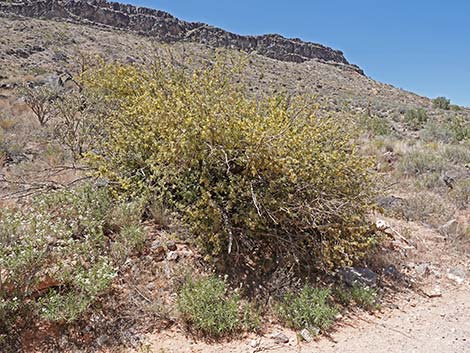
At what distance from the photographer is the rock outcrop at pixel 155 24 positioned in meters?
39.7

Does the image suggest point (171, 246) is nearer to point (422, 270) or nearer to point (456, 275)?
point (422, 270)

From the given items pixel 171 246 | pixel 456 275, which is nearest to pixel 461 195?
pixel 456 275

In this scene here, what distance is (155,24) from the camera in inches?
1869

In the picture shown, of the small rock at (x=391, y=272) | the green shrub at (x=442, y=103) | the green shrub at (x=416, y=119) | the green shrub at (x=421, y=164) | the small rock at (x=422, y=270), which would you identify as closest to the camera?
the small rock at (x=391, y=272)

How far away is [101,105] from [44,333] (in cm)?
574

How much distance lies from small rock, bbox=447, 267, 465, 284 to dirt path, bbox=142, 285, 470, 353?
887mm

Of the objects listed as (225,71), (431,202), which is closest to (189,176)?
(225,71)

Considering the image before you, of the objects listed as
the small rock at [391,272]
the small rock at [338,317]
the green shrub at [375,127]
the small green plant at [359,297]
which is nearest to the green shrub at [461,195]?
the small rock at [391,272]

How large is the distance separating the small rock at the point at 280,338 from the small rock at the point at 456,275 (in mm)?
3209

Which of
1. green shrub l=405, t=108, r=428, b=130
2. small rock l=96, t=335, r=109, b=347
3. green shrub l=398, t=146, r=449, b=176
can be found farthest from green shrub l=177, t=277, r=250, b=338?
green shrub l=405, t=108, r=428, b=130

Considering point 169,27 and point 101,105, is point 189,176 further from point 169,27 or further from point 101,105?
point 169,27

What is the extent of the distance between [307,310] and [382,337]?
0.80 m

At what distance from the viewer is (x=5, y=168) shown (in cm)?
756

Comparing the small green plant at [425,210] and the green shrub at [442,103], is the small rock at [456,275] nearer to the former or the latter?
the small green plant at [425,210]
